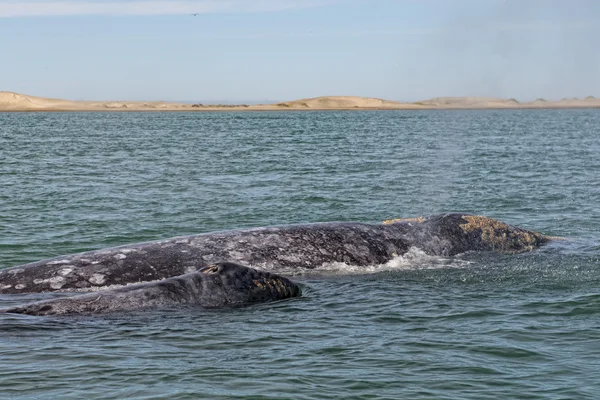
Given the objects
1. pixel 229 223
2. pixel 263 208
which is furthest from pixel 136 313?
pixel 263 208

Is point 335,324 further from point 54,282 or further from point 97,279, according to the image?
point 54,282

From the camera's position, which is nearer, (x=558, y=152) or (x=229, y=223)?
(x=229, y=223)

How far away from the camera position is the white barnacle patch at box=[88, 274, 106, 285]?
13.1 metres

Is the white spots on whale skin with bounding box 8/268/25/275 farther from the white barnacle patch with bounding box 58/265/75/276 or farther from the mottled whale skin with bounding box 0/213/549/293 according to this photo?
the white barnacle patch with bounding box 58/265/75/276

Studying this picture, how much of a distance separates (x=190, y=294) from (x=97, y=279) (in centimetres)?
188

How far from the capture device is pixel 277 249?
14.5m

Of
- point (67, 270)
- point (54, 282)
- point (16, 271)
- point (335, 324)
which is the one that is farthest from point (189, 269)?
point (335, 324)

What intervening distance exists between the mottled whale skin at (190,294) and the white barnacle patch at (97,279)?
109 cm

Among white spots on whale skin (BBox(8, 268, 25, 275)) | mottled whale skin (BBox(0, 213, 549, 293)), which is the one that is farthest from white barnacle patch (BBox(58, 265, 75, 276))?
white spots on whale skin (BBox(8, 268, 25, 275))

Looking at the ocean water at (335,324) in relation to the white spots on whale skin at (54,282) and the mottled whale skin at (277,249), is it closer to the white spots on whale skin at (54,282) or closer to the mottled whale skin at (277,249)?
the mottled whale skin at (277,249)

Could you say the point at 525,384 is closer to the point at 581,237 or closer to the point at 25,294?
the point at 25,294

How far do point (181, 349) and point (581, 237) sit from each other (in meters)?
11.2

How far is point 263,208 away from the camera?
24766 mm

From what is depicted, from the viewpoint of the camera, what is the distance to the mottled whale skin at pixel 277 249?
13211mm
